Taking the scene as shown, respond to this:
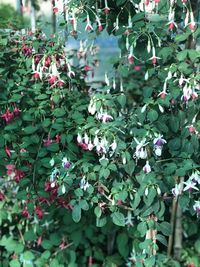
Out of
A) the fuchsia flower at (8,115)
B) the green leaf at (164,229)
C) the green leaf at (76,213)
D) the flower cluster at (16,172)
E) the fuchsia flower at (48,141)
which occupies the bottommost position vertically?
the green leaf at (164,229)

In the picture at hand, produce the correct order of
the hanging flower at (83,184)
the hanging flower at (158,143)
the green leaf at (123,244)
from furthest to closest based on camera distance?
the green leaf at (123,244)
the hanging flower at (83,184)
the hanging flower at (158,143)

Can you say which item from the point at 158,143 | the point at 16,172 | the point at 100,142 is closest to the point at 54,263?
the point at 16,172

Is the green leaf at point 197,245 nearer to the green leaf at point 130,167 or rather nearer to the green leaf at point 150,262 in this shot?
the green leaf at point 150,262

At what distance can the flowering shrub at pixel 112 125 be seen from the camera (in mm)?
2035

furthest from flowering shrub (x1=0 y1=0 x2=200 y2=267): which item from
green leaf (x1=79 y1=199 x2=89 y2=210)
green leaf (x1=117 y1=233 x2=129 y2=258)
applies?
green leaf (x1=117 y1=233 x2=129 y2=258)

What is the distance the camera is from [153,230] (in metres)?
2.29

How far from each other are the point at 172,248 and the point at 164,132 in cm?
97

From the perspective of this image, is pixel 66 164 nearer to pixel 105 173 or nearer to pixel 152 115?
pixel 105 173

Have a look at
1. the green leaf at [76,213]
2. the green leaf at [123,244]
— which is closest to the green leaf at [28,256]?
the green leaf at [123,244]

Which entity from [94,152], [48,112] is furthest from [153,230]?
[48,112]

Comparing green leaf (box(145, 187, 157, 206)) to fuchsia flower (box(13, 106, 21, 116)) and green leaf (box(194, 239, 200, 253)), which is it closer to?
fuchsia flower (box(13, 106, 21, 116))

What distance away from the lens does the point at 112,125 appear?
2014 millimetres

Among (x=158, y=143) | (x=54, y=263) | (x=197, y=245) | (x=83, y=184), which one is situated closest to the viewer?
(x=158, y=143)

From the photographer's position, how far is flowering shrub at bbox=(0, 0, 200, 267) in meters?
2.03
